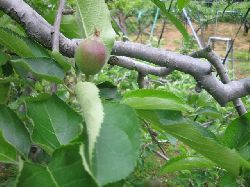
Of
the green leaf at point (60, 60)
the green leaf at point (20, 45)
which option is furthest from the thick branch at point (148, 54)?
the green leaf at point (60, 60)

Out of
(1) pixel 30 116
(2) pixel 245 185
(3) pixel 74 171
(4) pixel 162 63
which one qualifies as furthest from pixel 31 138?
(2) pixel 245 185

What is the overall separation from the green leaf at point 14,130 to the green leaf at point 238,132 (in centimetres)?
46

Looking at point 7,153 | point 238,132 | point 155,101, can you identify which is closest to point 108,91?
point 155,101

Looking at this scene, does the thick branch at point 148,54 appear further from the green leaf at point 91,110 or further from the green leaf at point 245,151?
the green leaf at point 91,110

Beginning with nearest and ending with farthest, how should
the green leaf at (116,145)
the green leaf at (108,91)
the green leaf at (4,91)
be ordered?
the green leaf at (116,145), the green leaf at (108,91), the green leaf at (4,91)

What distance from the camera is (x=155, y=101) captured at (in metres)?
0.67

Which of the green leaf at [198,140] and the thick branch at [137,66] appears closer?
the green leaf at [198,140]

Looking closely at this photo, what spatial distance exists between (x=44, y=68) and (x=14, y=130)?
105mm

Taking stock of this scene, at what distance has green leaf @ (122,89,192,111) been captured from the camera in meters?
0.67

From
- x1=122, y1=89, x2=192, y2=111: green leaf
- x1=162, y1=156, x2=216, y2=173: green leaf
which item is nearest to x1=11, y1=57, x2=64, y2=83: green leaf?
x1=122, y1=89, x2=192, y2=111: green leaf

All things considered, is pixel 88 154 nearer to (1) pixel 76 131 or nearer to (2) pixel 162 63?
(1) pixel 76 131

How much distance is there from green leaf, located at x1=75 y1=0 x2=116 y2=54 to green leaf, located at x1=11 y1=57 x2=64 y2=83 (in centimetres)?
12

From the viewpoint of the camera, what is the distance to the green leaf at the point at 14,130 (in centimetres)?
60

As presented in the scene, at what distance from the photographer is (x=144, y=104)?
2.20ft
